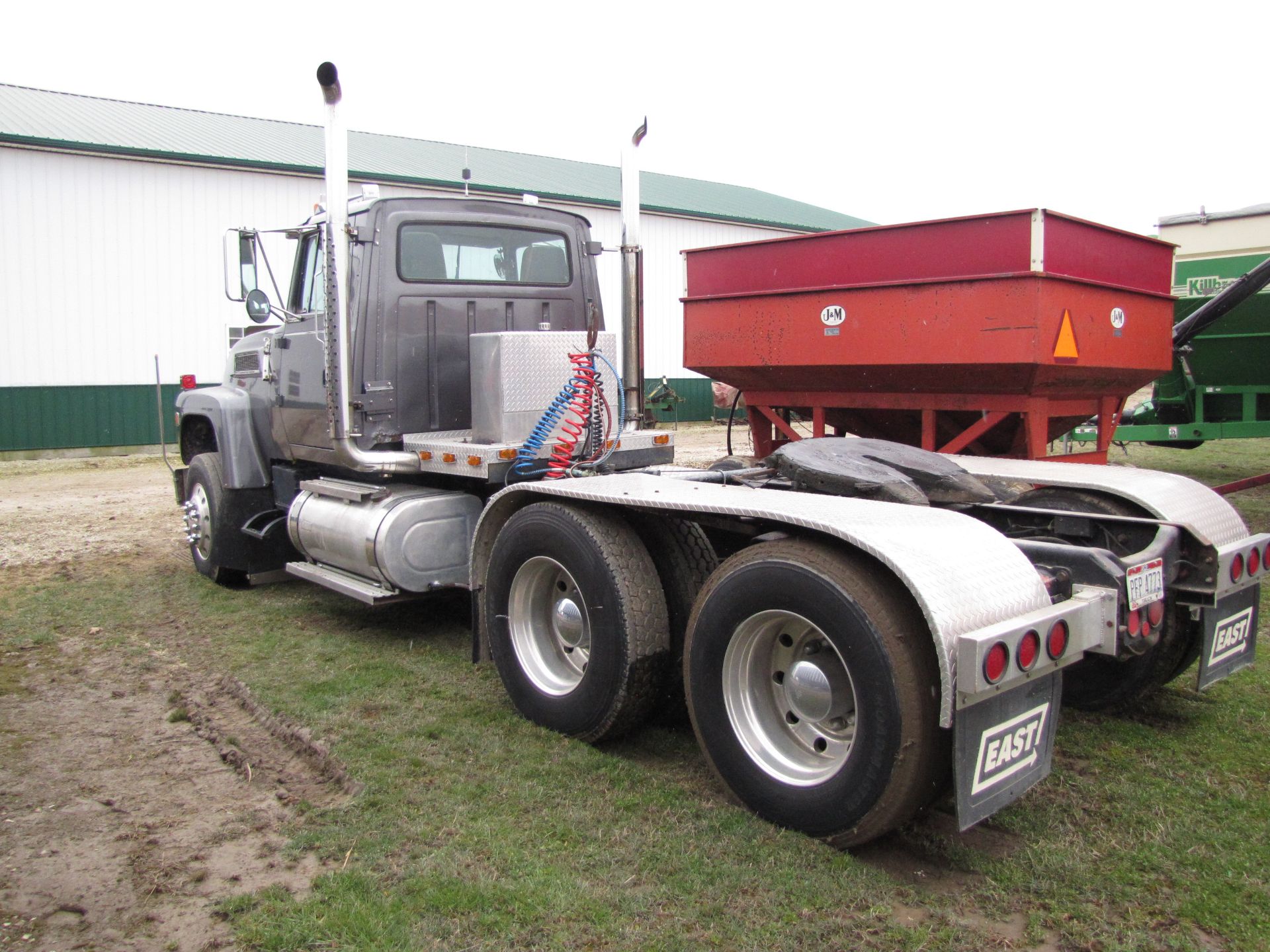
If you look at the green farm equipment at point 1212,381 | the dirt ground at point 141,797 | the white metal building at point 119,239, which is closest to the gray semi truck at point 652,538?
the dirt ground at point 141,797

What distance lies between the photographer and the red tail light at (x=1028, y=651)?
2.82 meters

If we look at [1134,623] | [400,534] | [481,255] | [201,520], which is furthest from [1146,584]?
[201,520]

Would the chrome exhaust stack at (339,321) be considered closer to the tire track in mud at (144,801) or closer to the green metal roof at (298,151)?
the tire track in mud at (144,801)

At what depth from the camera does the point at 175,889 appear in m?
3.06

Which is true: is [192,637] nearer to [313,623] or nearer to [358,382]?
[313,623]

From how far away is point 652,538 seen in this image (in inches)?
164

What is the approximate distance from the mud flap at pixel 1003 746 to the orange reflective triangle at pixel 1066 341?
9.61ft

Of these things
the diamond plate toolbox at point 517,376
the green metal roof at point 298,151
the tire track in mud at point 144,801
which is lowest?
the tire track in mud at point 144,801

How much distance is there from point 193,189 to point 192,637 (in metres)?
14.2

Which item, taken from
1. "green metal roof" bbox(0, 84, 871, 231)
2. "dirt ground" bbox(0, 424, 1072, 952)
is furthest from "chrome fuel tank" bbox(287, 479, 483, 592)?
"green metal roof" bbox(0, 84, 871, 231)

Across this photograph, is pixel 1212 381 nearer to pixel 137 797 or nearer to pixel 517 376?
pixel 517 376

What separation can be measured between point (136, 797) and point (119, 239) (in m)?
16.0

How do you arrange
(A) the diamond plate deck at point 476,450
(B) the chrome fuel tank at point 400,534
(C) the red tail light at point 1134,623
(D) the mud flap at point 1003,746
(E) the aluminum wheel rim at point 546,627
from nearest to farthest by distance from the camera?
(D) the mud flap at point 1003,746 < (C) the red tail light at point 1134,623 < (E) the aluminum wheel rim at point 546,627 < (A) the diamond plate deck at point 476,450 < (B) the chrome fuel tank at point 400,534

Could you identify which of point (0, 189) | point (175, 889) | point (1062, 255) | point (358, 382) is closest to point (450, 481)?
point (358, 382)
